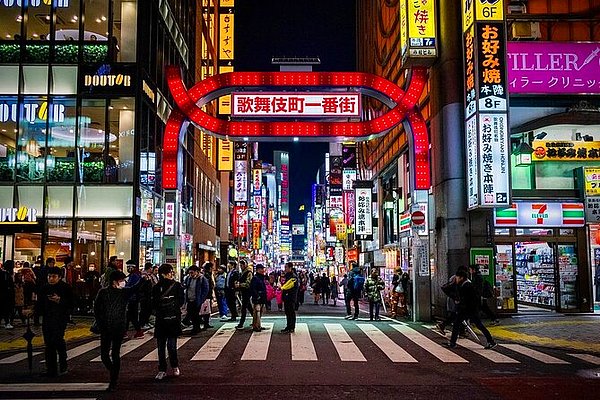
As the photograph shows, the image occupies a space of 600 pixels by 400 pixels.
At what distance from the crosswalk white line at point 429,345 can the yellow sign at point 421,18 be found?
1063 centimetres

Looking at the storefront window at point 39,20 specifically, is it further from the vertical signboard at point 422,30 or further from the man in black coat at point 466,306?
the man in black coat at point 466,306

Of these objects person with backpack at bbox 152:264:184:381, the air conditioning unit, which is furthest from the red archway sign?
person with backpack at bbox 152:264:184:381

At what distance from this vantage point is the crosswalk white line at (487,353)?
1197 centimetres

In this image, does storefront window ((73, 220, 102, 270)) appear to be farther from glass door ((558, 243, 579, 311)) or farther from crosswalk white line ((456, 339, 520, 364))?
glass door ((558, 243, 579, 311))

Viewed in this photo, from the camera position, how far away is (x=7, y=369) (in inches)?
434

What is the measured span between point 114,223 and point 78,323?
644cm

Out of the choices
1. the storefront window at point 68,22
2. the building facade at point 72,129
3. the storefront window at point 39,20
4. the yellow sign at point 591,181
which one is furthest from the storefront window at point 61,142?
the yellow sign at point 591,181

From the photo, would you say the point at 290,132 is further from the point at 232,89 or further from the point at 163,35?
the point at 163,35

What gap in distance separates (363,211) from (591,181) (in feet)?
61.3

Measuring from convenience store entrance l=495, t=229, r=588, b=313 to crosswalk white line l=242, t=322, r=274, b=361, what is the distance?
929 centimetres

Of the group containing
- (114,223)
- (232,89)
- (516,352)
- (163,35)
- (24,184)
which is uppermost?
(163,35)

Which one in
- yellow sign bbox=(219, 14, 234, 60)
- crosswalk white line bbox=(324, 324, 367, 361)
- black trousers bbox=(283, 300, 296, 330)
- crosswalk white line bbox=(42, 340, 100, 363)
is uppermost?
yellow sign bbox=(219, 14, 234, 60)

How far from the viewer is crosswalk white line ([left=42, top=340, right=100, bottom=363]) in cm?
1269

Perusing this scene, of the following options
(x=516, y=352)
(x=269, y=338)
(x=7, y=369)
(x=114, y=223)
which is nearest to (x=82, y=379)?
(x=7, y=369)
